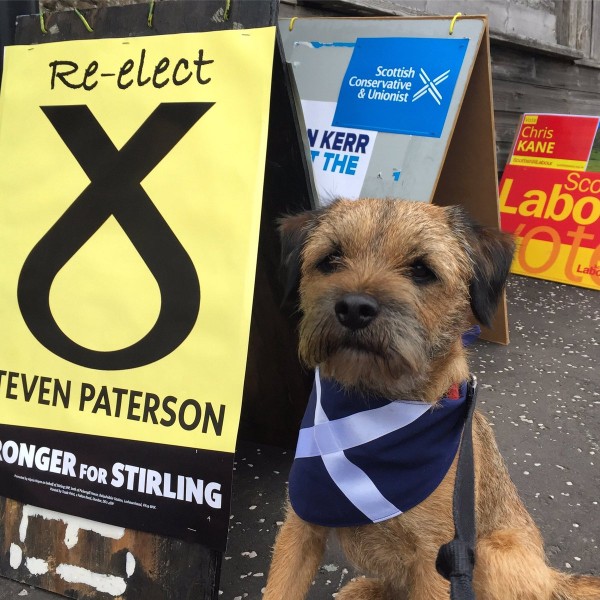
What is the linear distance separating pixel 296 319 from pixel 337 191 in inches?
52.0

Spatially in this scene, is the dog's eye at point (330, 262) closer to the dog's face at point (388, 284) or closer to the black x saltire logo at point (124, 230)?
the dog's face at point (388, 284)

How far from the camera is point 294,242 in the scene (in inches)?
85.5

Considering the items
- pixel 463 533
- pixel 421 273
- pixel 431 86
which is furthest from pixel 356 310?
pixel 431 86

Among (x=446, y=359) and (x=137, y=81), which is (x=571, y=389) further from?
(x=137, y=81)

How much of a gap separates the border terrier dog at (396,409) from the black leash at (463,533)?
77 millimetres

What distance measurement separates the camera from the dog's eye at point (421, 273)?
194 cm

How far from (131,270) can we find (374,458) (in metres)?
0.98

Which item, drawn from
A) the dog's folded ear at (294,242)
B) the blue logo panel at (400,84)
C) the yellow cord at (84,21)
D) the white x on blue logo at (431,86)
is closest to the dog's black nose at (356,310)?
the dog's folded ear at (294,242)

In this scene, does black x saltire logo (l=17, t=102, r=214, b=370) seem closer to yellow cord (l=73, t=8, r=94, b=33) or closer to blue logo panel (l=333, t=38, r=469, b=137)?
yellow cord (l=73, t=8, r=94, b=33)

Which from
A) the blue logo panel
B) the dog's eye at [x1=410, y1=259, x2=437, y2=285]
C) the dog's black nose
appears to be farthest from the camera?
the blue logo panel

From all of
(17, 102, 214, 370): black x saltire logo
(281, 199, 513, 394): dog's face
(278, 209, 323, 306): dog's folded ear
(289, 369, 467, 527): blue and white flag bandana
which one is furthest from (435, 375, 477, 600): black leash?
(17, 102, 214, 370): black x saltire logo

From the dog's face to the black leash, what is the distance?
227 mm

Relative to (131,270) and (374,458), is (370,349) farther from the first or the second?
(131,270)

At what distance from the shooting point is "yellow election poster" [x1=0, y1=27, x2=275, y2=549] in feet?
6.63
